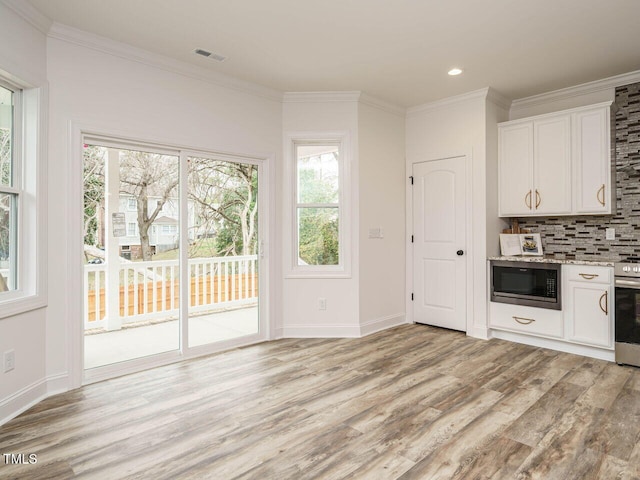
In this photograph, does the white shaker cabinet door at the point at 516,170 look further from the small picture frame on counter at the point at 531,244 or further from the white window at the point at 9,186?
the white window at the point at 9,186

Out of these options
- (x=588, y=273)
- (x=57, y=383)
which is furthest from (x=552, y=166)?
(x=57, y=383)

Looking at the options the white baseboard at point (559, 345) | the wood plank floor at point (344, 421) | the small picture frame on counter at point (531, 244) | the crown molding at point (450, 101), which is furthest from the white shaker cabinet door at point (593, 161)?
the wood plank floor at point (344, 421)

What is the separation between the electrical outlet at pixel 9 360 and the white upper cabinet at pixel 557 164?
4.55m

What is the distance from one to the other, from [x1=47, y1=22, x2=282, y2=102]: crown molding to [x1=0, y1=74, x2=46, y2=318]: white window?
0.52 meters

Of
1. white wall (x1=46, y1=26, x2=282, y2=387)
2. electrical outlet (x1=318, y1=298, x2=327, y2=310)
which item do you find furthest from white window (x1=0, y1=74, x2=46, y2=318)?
electrical outlet (x1=318, y1=298, x2=327, y2=310)

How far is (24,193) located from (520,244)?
4.60m

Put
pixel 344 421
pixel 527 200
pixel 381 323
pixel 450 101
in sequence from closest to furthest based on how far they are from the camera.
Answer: pixel 344 421, pixel 527 200, pixel 450 101, pixel 381 323

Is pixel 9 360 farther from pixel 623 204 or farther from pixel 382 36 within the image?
pixel 623 204

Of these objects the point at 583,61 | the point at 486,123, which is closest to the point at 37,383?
the point at 486,123

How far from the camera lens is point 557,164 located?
400 cm

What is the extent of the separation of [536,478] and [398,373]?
1417 mm

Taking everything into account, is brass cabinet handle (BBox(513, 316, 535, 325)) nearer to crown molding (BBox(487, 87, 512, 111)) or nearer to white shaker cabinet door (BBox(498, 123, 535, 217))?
white shaker cabinet door (BBox(498, 123, 535, 217))

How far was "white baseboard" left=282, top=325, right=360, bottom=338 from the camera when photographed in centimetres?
431

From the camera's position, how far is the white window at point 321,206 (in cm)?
439
